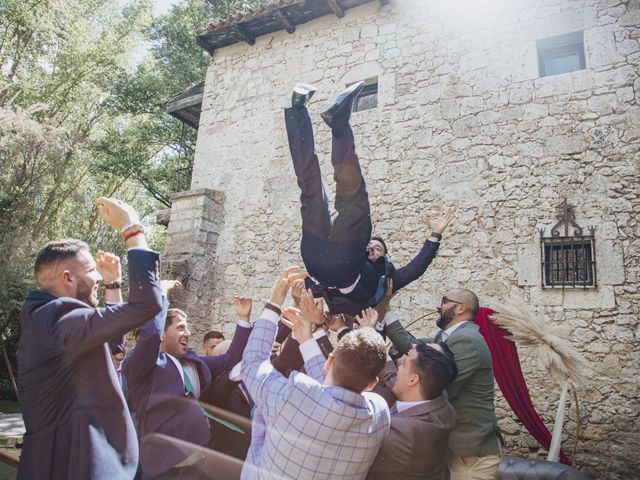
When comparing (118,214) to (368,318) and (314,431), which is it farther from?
(368,318)

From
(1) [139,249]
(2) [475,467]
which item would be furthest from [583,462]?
Result: (1) [139,249]

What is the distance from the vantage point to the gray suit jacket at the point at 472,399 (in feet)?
8.21

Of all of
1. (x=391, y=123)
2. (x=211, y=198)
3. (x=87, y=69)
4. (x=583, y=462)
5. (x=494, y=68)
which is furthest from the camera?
(x=87, y=69)

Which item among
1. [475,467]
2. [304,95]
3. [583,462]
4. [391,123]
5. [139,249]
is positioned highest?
[391,123]

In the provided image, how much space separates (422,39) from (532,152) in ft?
7.25

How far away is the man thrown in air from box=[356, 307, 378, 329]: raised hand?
0.04 meters

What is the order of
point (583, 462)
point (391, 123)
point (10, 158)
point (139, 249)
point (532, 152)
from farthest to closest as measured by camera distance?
point (10, 158) < point (391, 123) < point (532, 152) < point (583, 462) < point (139, 249)

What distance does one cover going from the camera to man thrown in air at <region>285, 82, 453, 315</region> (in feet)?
8.43

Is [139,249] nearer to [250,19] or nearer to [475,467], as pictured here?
[475,467]

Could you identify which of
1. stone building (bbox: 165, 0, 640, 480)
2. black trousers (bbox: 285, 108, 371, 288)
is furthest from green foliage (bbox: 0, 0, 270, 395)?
black trousers (bbox: 285, 108, 371, 288)

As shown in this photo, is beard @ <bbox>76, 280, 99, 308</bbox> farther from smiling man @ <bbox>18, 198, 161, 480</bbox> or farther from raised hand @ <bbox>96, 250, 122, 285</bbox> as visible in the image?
A: raised hand @ <bbox>96, 250, 122, 285</bbox>

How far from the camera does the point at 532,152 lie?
551 centimetres

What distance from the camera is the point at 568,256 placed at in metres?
5.08

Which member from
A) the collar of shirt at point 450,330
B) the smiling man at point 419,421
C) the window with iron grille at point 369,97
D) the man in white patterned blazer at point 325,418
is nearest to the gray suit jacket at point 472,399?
the collar of shirt at point 450,330
